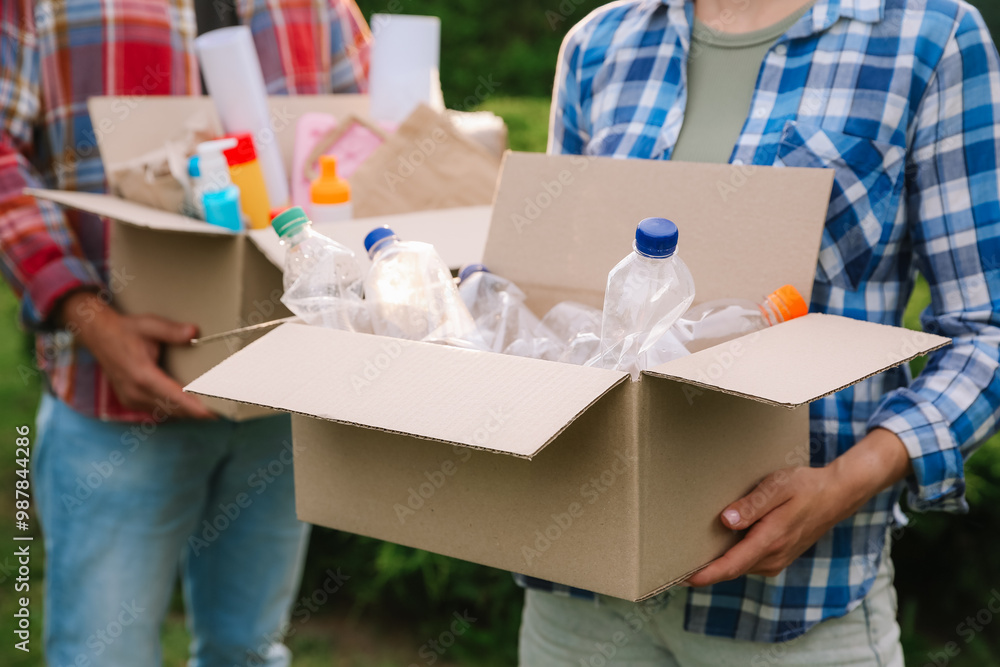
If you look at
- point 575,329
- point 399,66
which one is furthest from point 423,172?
point 575,329

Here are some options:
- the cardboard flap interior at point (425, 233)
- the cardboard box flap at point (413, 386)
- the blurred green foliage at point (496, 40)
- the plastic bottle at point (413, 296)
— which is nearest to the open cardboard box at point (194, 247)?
the cardboard flap interior at point (425, 233)

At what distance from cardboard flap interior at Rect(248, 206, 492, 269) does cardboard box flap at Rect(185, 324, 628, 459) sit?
30 cm

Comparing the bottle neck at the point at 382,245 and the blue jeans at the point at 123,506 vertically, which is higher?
the bottle neck at the point at 382,245

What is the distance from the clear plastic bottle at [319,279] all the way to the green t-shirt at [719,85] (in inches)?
19.8

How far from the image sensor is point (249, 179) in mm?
1561

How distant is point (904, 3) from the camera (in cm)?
111

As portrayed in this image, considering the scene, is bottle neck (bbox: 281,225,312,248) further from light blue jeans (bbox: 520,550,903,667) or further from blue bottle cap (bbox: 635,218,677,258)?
light blue jeans (bbox: 520,550,903,667)

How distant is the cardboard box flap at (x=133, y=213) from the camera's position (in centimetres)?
137

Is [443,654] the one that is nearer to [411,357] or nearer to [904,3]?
[411,357]

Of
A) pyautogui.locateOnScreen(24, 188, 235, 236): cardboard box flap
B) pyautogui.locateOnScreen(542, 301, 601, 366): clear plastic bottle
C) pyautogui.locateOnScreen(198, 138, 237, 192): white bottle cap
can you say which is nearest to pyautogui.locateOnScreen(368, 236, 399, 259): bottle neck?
pyautogui.locateOnScreen(542, 301, 601, 366): clear plastic bottle

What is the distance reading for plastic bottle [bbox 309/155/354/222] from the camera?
5.04 ft

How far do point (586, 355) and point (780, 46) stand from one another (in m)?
0.53

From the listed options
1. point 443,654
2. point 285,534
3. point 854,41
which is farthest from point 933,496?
point 443,654

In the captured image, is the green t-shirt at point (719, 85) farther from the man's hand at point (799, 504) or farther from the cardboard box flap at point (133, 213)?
the cardboard box flap at point (133, 213)
